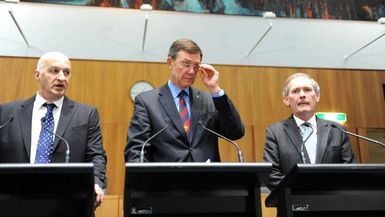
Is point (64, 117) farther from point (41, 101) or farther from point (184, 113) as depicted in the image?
point (184, 113)

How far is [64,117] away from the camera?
258 centimetres

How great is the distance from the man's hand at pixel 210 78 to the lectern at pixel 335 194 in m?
0.72

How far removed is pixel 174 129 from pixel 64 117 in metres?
0.63

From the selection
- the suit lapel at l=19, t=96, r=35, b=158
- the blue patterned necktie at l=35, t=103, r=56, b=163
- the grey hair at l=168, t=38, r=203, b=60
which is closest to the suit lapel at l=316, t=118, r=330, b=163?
the grey hair at l=168, t=38, r=203, b=60

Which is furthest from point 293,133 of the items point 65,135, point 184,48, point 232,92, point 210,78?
point 232,92

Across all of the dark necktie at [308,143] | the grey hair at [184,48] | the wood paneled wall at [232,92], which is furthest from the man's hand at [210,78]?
the wood paneled wall at [232,92]

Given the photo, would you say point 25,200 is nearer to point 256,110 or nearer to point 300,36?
point 256,110

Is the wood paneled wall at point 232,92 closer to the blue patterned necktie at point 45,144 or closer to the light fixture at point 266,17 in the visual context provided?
the light fixture at point 266,17

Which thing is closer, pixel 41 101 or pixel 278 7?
pixel 41 101

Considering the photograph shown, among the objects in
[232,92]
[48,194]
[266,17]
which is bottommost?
[48,194]

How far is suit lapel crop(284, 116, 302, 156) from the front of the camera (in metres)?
2.58

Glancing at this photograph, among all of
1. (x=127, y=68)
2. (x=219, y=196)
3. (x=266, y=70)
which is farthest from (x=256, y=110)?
(x=219, y=196)

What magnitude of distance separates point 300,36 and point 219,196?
5.29 metres

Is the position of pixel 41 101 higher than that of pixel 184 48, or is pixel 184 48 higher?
pixel 184 48
